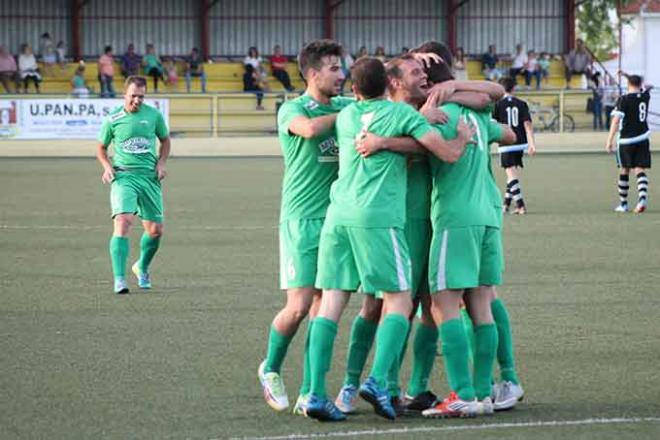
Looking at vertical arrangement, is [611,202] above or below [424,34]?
below

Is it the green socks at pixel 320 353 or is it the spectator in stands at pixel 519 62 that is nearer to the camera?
the green socks at pixel 320 353

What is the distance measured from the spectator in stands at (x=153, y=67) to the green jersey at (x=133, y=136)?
2926cm

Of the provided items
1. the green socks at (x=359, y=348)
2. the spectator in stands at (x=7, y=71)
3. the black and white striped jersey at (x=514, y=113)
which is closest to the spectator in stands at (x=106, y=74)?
the spectator in stands at (x=7, y=71)

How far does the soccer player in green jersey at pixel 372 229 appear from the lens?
752 centimetres

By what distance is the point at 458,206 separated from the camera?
303 inches

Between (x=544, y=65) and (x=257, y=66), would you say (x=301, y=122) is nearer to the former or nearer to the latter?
(x=257, y=66)

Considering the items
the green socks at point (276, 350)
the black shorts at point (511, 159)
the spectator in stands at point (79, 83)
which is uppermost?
the spectator in stands at point (79, 83)

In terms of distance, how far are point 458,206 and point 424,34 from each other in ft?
136

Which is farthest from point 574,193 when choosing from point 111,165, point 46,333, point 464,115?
point 464,115

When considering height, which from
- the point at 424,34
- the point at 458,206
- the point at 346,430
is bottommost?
the point at 346,430

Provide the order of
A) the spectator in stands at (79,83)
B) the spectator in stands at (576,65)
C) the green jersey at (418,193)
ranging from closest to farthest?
1. the green jersey at (418,193)
2. the spectator in stands at (79,83)
3. the spectator in stands at (576,65)

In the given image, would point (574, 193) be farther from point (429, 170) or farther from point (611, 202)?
point (429, 170)

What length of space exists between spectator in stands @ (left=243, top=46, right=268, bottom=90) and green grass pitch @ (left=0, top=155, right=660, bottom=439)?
22.4 m

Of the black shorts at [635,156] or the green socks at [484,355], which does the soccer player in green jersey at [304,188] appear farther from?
the black shorts at [635,156]
